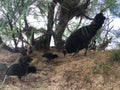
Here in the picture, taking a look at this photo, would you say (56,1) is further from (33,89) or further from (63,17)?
(33,89)

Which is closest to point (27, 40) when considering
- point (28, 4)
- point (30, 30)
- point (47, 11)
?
point (30, 30)

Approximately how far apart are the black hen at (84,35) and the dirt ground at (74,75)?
159 millimetres

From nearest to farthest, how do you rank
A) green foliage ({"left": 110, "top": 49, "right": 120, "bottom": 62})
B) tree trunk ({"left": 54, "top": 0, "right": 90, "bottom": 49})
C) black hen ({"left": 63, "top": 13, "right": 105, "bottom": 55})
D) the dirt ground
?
the dirt ground
green foliage ({"left": 110, "top": 49, "right": 120, "bottom": 62})
black hen ({"left": 63, "top": 13, "right": 105, "bottom": 55})
tree trunk ({"left": 54, "top": 0, "right": 90, "bottom": 49})

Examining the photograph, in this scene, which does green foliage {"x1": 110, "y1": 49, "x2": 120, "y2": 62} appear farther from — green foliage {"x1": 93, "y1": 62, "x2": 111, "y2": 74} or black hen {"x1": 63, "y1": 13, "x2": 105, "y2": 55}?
black hen {"x1": 63, "y1": 13, "x2": 105, "y2": 55}

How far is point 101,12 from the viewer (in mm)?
5258

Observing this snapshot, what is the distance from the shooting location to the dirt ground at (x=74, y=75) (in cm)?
448

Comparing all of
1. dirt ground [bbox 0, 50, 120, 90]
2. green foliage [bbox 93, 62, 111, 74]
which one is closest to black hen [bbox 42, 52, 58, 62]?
dirt ground [bbox 0, 50, 120, 90]

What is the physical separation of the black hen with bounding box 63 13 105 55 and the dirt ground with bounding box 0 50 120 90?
0.16m

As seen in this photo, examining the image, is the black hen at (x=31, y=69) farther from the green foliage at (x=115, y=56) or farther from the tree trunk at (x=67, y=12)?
the green foliage at (x=115, y=56)

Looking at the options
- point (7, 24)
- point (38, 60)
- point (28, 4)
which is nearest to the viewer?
point (28, 4)

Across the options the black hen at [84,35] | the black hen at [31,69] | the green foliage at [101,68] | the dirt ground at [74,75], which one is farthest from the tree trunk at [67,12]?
the green foliage at [101,68]

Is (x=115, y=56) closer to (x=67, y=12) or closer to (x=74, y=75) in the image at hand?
(x=74, y=75)

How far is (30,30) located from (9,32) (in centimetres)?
44

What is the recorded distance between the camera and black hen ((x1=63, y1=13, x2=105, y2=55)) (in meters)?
5.01
